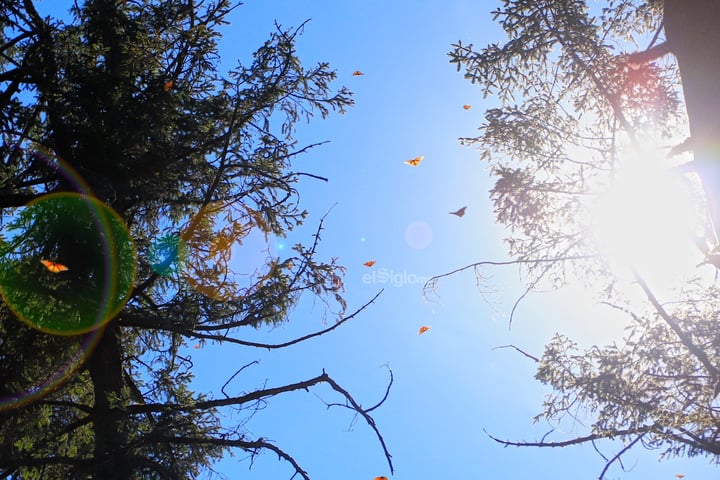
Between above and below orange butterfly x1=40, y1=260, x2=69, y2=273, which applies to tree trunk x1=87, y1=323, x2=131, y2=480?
below

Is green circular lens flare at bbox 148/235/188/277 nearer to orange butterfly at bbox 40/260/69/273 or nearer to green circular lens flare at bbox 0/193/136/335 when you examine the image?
green circular lens flare at bbox 0/193/136/335

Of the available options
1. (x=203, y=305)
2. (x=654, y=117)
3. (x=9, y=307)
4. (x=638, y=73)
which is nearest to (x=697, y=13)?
(x=638, y=73)

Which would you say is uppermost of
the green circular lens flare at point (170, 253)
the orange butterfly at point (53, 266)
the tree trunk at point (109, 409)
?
the green circular lens flare at point (170, 253)

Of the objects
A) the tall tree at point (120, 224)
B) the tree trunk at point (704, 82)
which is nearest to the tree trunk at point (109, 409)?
the tall tree at point (120, 224)

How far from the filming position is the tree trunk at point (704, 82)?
4.07m

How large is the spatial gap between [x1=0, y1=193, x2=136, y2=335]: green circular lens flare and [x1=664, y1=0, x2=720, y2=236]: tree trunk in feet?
20.8

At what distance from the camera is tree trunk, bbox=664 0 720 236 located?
407 cm

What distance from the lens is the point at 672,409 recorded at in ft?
23.7

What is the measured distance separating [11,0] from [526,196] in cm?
765

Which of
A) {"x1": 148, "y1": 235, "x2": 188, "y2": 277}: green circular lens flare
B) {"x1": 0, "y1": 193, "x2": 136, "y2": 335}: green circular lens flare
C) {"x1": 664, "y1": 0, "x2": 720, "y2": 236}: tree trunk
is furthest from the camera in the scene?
{"x1": 148, "y1": 235, "x2": 188, "y2": 277}: green circular lens flare

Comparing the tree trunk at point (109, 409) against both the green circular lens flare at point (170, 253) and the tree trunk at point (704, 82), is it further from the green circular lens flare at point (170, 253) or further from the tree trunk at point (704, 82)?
the tree trunk at point (704, 82)

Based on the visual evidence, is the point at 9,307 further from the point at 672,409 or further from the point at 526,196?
the point at 672,409

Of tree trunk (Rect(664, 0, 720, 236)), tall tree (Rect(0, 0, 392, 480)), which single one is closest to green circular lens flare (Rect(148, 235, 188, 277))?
tall tree (Rect(0, 0, 392, 480))

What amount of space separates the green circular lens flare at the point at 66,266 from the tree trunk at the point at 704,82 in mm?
6341
